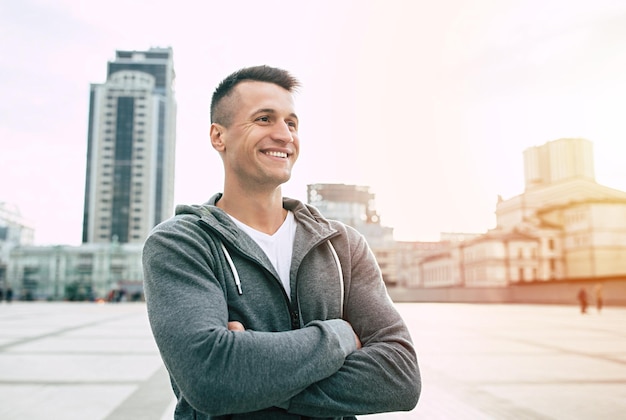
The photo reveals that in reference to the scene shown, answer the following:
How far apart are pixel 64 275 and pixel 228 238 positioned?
256 ft

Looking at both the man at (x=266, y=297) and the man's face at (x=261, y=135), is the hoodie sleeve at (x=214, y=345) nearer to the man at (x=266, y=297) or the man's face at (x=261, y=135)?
the man at (x=266, y=297)

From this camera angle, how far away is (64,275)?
7050cm

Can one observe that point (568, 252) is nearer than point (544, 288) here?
No

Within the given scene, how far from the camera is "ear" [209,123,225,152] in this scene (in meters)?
1.67

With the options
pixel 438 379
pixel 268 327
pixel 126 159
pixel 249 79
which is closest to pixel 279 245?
pixel 268 327

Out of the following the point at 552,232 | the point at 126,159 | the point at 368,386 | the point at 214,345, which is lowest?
the point at 368,386

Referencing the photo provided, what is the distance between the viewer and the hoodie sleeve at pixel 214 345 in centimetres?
128

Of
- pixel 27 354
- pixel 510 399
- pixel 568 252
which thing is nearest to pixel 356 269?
pixel 510 399

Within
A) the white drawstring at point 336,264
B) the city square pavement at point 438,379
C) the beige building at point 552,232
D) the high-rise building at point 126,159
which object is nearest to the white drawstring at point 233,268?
the white drawstring at point 336,264

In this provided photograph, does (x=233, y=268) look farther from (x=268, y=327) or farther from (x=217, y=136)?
(x=217, y=136)

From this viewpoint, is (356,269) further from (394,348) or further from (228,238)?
(228,238)

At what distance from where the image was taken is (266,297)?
4.82ft

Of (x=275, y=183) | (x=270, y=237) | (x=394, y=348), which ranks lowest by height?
(x=394, y=348)

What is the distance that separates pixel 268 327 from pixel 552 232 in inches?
2106
